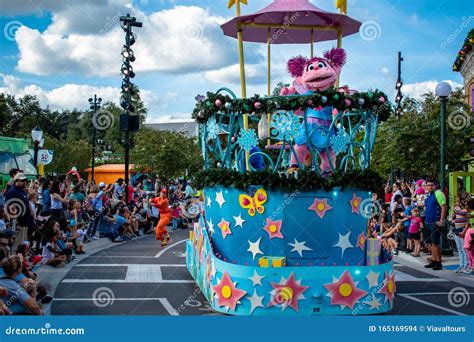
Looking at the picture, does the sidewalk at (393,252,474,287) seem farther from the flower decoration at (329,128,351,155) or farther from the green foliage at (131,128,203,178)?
the green foliage at (131,128,203,178)

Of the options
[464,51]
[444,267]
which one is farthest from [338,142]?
[464,51]

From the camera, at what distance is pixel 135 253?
15.8 m

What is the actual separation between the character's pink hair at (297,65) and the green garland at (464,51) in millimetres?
15759

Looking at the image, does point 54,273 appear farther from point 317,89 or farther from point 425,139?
point 425,139

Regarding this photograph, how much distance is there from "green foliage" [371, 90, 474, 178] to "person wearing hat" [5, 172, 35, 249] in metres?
15.7

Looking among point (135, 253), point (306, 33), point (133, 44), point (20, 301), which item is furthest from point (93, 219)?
point (20, 301)

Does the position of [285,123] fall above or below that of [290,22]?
below

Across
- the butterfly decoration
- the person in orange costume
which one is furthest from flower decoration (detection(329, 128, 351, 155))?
the person in orange costume

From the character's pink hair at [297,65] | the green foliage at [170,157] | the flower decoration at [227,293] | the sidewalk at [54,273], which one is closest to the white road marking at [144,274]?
the sidewalk at [54,273]

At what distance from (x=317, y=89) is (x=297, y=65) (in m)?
1.62

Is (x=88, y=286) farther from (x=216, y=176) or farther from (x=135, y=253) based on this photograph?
(x=135, y=253)

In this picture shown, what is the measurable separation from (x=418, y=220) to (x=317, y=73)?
7.27m

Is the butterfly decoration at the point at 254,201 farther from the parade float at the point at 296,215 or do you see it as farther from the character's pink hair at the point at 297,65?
the character's pink hair at the point at 297,65

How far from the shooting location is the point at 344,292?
8.17m
